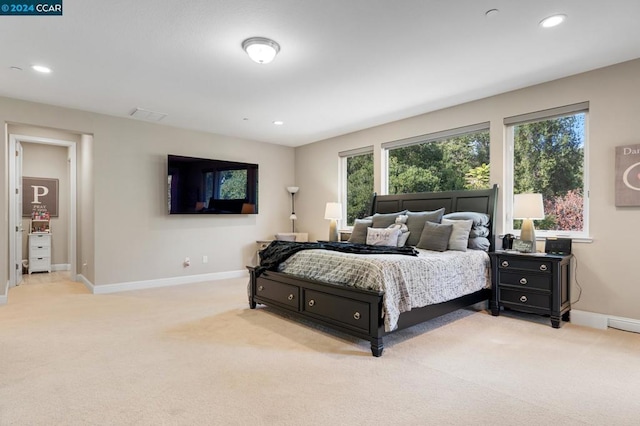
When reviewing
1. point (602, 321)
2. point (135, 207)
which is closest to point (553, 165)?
point (602, 321)

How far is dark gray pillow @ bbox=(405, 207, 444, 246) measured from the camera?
4309 mm

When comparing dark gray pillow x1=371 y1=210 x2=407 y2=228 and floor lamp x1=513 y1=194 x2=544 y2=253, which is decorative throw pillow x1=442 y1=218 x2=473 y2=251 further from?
dark gray pillow x1=371 y1=210 x2=407 y2=228

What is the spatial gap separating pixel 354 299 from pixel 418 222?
188 centimetres

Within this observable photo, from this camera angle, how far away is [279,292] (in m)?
3.73

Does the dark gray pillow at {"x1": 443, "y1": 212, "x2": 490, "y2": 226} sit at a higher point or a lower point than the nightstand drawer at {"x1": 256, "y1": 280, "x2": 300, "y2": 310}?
higher

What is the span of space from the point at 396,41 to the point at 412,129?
7.65 feet

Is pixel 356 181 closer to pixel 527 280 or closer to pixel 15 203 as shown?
pixel 527 280

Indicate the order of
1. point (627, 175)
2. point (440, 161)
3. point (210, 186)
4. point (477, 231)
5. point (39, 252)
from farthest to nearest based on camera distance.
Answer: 1. point (39, 252)
2. point (210, 186)
3. point (440, 161)
4. point (477, 231)
5. point (627, 175)

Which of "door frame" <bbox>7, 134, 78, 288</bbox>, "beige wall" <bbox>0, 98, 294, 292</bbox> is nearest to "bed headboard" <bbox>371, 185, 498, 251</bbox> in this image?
"beige wall" <bbox>0, 98, 294, 292</bbox>

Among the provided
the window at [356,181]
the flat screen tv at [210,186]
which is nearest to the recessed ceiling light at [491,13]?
the window at [356,181]

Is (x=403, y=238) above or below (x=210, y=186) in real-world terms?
below

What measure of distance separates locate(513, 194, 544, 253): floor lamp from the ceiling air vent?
187 inches

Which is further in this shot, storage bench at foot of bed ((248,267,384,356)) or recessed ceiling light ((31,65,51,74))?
recessed ceiling light ((31,65,51,74))

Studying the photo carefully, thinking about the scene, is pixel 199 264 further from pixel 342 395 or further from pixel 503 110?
pixel 503 110
